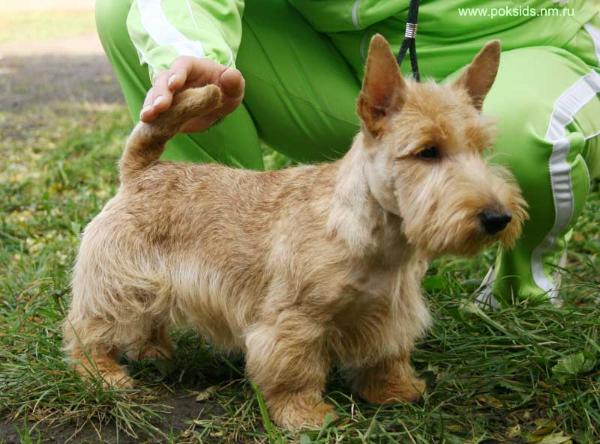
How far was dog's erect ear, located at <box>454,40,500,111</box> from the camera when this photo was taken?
2289mm

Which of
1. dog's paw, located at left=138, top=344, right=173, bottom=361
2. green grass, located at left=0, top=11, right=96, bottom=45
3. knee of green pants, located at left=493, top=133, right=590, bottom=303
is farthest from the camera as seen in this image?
green grass, located at left=0, top=11, right=96, bottom=45

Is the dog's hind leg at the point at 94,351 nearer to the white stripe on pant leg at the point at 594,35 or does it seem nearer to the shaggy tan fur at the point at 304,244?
the shaggy tan fur at the point at 304,244

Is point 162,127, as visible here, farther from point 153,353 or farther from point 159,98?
point 153,353

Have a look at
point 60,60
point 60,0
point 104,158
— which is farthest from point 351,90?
point 60,0

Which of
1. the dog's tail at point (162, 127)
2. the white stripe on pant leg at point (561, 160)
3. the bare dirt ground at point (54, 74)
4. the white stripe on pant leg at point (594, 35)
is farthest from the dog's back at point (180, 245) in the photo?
the bare dirt ground at point (54, 74)

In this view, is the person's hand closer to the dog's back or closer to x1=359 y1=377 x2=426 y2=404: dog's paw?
the dog's back

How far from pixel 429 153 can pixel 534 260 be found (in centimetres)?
110

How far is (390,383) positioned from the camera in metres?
2.53

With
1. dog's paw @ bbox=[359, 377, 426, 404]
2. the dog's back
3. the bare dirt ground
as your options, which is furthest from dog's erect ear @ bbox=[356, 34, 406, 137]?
the bare dirt ground

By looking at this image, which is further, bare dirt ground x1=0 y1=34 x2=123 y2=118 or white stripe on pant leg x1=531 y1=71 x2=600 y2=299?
bare dirt ground x1=0 y1=34 x2=123 y2=118

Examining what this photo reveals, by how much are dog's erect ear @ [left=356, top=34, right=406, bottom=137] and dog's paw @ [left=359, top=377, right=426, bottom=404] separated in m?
0.78

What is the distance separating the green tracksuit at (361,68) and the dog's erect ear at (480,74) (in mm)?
298

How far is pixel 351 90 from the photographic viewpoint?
329cm

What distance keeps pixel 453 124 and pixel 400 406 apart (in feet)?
2.79
